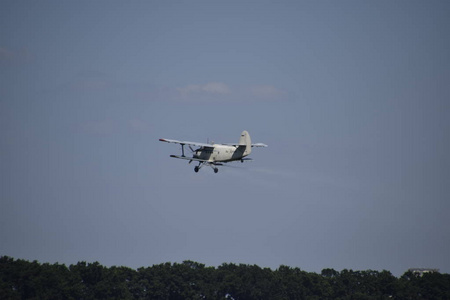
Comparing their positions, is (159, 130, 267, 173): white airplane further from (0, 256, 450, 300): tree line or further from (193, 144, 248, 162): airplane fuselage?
(0, 256, 450, 300): tree line

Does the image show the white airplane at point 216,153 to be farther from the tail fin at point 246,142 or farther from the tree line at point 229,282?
the tree line at point 229,282

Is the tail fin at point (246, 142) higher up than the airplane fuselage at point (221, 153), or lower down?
higher up

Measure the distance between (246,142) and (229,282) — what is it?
3644 inches

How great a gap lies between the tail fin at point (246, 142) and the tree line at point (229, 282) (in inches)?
3048

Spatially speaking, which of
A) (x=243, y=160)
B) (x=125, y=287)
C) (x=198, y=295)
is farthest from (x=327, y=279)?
(x=243, y=160)

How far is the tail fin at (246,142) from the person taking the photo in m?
88.1

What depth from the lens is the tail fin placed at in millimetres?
88062

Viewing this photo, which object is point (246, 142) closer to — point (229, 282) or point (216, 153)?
point (216, 153)

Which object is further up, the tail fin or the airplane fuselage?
the tail fin

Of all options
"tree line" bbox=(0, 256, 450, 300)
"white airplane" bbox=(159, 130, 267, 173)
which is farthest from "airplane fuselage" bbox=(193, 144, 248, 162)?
"tree line" bbox=(0, 256, 450, 300)

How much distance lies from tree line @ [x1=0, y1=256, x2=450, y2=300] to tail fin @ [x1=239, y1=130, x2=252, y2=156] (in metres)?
77.4

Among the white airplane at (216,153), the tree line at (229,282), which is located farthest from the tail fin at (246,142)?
the tree line at (229,282)

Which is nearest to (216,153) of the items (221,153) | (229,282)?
(221,153)

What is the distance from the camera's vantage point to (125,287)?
16275cm
